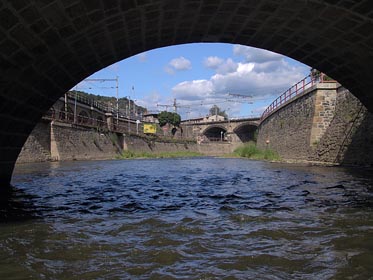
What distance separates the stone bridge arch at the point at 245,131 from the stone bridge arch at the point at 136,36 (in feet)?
314

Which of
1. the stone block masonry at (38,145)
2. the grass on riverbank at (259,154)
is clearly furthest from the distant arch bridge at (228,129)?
the stone block masonry at (38,145)

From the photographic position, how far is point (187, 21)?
890 cm

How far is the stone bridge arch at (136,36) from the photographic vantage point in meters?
7.11

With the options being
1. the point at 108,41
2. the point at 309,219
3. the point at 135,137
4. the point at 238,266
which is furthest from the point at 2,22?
the point at 135,137

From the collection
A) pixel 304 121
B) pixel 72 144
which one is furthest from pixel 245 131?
pixel 304 121

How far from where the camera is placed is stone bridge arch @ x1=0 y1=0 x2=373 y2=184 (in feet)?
23.3

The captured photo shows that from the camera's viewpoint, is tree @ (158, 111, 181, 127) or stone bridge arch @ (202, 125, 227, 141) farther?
stone bridge arch @ (202, 125, 227, 141)

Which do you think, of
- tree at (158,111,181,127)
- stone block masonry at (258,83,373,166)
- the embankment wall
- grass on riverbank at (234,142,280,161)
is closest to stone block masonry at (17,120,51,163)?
the embankment wall

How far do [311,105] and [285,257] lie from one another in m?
26.3

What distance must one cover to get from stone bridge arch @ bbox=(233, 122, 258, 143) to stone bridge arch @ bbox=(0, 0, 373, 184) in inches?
3768

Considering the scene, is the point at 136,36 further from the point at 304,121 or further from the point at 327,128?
the point at 304,121

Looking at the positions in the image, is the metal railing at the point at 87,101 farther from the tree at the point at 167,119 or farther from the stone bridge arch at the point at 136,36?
the stone bridge arch at the point at 136,36

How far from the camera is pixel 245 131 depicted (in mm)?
112938

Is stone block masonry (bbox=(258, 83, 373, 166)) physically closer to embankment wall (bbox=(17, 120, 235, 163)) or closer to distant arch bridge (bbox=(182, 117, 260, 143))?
embankment wall (bbox=(17, 120, 235, 163))
